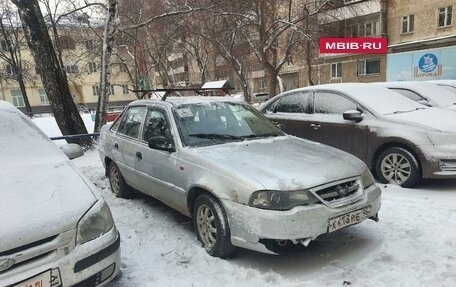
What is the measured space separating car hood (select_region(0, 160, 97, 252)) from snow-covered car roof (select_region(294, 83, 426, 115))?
449 cm

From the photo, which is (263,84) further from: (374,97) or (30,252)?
(30,252)

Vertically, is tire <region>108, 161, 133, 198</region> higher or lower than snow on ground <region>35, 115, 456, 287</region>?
higher

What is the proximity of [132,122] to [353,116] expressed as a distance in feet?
10.6

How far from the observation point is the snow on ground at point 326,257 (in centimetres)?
304

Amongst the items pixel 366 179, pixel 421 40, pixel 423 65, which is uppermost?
pixel 421 40

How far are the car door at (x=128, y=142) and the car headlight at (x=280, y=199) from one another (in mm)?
2219

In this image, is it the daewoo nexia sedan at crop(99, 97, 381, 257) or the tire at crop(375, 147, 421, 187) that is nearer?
the daewoo nexia sedan at crop(99, 97, 381, 257)

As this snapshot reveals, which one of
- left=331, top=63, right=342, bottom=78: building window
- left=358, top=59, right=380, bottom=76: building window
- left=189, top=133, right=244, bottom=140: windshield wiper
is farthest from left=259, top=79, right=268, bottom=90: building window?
left=189, top=133, right=244, bottom=140: windshield wiper

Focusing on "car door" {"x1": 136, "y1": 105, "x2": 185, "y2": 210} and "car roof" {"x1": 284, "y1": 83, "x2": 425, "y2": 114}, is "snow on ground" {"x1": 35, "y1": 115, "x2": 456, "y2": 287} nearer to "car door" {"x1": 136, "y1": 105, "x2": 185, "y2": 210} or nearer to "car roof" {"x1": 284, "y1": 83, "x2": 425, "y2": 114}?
"car door" {"x1": 136, "y1": 105, "x2": 185, "y2": 210}

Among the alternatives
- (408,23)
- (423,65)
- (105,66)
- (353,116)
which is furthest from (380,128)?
(408,23)

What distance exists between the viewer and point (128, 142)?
4.93 meters

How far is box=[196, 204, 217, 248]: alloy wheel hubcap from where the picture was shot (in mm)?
3447

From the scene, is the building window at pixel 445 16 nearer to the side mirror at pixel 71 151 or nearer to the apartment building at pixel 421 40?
the apartment building at pixel 421 40

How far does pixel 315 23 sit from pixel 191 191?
2062cm
